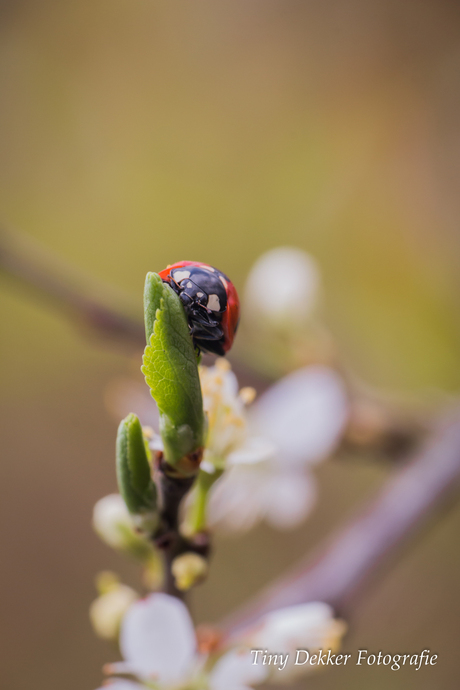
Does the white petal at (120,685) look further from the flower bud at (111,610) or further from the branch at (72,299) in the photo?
the branch at (72,299)

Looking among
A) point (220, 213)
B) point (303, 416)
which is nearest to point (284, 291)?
point (303, 416)

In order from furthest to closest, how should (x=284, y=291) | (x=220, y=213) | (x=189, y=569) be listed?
(x=220, y=213) < (x=284, y=291) < (x=189, y=569)

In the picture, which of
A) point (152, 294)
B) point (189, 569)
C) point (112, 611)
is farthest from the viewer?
point (112, 611)

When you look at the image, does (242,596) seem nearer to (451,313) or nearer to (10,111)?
(451,313)

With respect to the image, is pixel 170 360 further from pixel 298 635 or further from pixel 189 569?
pixel 298 635

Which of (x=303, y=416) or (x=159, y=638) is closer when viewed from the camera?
(x=159, y=638)

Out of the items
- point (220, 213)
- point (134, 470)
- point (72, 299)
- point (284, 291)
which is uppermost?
point (220, 213)

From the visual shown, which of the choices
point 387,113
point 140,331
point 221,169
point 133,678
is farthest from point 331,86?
point 133,678
